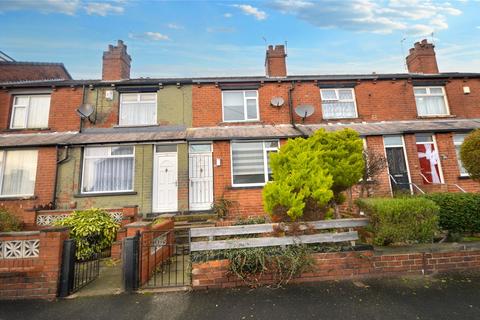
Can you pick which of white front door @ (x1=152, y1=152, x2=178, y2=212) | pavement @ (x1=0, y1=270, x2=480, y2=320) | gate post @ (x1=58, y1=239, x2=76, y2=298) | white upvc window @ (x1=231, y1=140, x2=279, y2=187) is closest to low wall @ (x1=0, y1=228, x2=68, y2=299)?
gate post @ (x1=58, y1=239, x2=76, y2=298)

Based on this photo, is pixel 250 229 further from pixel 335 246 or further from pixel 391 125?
pixel 391 125

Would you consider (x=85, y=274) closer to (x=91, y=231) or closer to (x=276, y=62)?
(x=91, y=231)

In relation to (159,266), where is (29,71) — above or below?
above

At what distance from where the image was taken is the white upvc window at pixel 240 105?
35.9 feet

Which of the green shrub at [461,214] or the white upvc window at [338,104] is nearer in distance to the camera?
the green shrub at [461,214]

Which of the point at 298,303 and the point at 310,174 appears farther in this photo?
the point at 310,174

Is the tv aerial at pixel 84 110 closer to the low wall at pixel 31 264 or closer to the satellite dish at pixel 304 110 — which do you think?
the low wall at pixel 31 264

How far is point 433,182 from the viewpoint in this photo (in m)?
9.99

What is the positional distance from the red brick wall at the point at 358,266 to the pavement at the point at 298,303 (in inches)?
5.7

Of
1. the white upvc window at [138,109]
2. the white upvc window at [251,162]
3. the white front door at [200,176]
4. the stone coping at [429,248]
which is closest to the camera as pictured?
the stone coping at [429,248]

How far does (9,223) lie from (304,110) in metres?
11.3

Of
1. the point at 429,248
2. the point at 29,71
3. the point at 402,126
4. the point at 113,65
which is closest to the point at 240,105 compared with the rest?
the point at 113,65

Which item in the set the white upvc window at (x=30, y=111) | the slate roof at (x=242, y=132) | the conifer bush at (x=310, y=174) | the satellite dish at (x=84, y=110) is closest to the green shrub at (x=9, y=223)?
the satellite dish at (x=84, y=110)

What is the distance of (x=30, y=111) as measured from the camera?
1035 cm
